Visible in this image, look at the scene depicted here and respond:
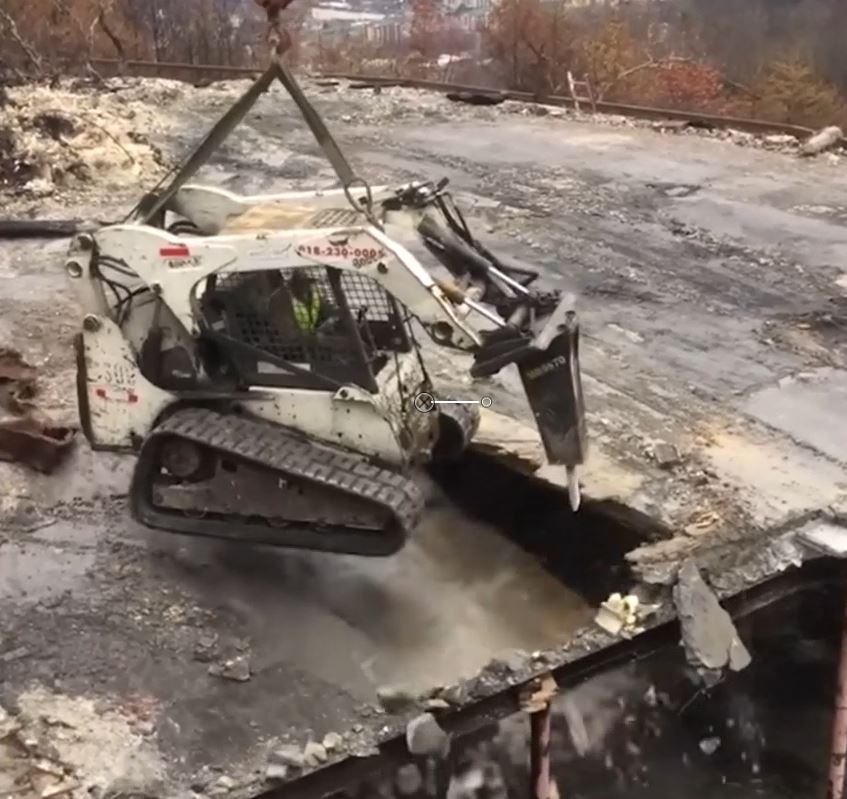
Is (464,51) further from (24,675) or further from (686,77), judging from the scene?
(24,675)

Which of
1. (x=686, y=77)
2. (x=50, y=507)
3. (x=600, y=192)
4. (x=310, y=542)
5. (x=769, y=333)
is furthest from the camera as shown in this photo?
(x=686, y=77)

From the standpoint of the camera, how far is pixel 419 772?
610 cm

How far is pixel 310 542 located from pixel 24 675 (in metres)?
1.60

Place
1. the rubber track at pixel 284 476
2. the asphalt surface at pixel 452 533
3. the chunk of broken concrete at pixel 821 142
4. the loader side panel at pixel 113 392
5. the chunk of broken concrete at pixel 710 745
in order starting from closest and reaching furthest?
the asphalt surface at pixel 452 533 → the rubber track at pixel 284 476 → the chunk of broken concrete at pixel 710 745 → the loader side panel at pixel 113 392 → the chunk of broken concrete at pixel 821 142

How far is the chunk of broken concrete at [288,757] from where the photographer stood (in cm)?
520

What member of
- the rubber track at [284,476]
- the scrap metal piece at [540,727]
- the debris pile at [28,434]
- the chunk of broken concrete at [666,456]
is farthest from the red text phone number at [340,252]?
the debris pile at [28,434]

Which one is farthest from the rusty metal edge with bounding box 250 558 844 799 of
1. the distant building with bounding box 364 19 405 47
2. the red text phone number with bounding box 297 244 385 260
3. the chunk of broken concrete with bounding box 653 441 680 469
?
the distant building with bounding box 364 19 405 47

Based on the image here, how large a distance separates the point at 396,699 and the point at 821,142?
12529mm

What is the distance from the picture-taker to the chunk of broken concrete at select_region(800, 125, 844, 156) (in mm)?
15891

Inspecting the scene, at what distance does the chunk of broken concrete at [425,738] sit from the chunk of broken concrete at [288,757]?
47 centimetres

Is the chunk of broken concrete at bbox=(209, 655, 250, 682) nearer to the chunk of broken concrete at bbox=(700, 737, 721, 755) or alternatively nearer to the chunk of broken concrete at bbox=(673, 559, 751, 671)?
the chunk of broken concrete at bbox=(673, 559, 751, 671)

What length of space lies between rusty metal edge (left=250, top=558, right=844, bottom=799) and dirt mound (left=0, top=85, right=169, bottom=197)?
1064 centimetres

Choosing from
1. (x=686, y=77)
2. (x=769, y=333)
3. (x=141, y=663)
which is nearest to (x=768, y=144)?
(x=769, y=333)

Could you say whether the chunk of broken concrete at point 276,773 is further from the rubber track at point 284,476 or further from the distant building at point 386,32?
the distant building at point 386,32
